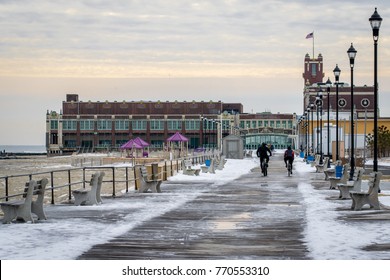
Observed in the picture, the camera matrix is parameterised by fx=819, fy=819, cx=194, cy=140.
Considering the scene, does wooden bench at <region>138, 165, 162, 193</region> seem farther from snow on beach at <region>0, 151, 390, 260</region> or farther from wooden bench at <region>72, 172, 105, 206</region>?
snow on beach at <region>0, 151, 390, 260</region>

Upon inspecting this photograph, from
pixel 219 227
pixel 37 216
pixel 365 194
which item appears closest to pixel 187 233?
pixel 219 227

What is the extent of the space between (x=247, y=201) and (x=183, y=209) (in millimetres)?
3441

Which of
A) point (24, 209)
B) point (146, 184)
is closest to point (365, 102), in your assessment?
point (146, 184)

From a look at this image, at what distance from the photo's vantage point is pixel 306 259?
40.2 feet

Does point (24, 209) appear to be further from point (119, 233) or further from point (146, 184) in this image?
point (146, 184)

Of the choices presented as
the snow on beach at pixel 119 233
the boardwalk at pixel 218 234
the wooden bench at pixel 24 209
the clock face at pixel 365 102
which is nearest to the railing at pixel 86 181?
the wooden bench at pixel 24 209

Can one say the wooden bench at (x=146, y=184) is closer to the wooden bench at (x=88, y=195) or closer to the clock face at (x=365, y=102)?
the wooden bench at (x=88, y=195)

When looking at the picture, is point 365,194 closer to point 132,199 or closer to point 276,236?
point 276,236

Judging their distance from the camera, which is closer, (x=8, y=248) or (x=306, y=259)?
(x=306, y=259)

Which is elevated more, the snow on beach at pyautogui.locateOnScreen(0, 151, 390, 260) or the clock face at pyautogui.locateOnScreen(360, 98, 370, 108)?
the clock face at pyautogui.locateOnScreen(360, 98, 370, 108)

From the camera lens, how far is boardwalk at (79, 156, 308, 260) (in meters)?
12.9

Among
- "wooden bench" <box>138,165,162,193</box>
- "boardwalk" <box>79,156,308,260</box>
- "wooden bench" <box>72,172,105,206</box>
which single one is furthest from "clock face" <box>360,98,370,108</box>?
"wooden bench" <box>72,172,105,206</box>

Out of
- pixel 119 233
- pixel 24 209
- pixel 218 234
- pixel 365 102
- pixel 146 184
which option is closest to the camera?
pixel 218 234

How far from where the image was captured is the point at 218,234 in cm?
1558
